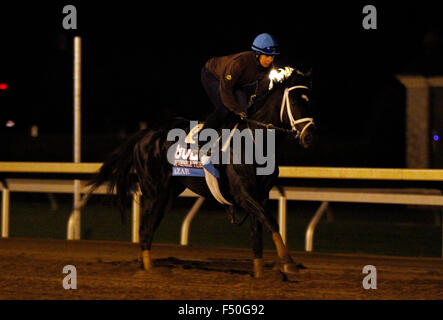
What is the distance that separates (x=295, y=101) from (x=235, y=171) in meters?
0.69

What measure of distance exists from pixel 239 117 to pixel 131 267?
1.44m

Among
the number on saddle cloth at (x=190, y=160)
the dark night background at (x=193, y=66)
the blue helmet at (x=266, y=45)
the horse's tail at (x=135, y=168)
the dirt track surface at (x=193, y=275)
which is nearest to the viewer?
the dirt track surface at (x=193, y=275)

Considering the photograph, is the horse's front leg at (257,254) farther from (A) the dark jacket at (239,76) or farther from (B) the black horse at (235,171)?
(A) the dark jacket at (239,76)

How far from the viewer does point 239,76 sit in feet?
20.9

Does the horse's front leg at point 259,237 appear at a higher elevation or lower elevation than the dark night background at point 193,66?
lower

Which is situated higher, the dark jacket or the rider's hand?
the dark jacket

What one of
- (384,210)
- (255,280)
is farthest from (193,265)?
(384,210)

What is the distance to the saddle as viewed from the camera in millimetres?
6508

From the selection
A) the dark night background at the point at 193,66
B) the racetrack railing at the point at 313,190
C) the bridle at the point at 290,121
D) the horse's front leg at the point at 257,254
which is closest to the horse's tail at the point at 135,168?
the racetrack railing at the point at 313,190

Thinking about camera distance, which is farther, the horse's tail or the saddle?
the horse's tail

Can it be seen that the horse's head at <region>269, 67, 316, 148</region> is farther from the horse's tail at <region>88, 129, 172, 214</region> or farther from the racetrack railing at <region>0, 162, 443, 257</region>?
the racetrack railing at <region>0, 162, 443, 257</region>

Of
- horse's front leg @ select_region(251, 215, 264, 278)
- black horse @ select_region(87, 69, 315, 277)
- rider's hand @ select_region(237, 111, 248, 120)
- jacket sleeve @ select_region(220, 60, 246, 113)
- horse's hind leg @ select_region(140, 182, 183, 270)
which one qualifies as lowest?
horse's front leg @ select_region(251, 215, 264, 278)

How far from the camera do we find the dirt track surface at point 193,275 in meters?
5.55

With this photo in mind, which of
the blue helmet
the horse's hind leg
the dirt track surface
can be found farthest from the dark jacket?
the dirt track surface
